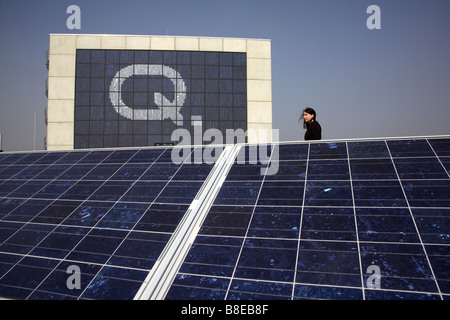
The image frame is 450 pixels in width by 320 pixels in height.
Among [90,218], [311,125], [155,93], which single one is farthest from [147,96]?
[90,218]

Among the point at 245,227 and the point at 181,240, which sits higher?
the point at 245,227

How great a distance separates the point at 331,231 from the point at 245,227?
1202 millimetres

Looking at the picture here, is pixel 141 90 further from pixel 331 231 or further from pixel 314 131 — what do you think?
pixel 331 231

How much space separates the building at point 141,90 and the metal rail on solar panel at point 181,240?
2943 centimetres

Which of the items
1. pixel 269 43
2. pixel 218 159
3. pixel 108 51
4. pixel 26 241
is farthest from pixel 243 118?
pixel 26 241

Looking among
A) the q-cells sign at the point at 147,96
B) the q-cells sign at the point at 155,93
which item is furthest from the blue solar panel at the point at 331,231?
the q-cells sign at the point at 155,93

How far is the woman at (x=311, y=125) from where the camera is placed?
8930mm

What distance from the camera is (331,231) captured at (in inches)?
183

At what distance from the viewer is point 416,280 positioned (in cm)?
367

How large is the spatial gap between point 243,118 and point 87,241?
107 feet

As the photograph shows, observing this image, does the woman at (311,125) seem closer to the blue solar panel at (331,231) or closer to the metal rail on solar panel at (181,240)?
the blue solar panel at (331,231)

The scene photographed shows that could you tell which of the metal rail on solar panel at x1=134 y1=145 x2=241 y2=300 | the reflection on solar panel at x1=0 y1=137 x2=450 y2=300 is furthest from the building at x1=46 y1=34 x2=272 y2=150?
the metal rail on solar panel at x1=134 y1=145 x2=241 y2=300

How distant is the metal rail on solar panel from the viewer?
156 inches
